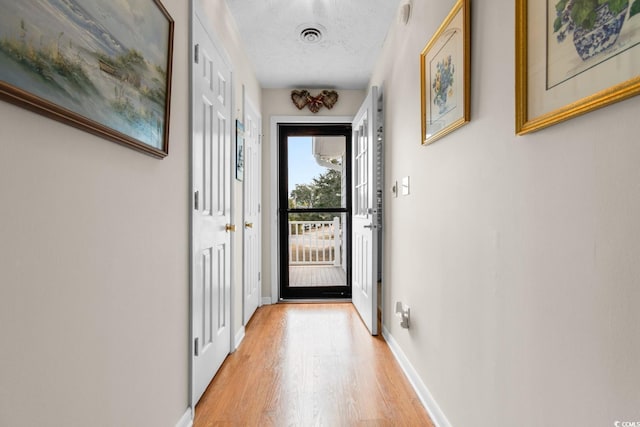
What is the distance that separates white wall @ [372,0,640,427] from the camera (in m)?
0.69

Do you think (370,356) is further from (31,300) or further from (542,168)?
(31,300)

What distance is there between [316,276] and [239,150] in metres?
2.45

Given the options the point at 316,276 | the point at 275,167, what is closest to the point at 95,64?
the point at 275,167

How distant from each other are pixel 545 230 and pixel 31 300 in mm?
1244

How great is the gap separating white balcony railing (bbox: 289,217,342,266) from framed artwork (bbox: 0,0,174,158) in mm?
3418

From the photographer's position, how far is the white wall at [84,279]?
0.70m

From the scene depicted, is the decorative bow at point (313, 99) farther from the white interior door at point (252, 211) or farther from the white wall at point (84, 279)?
the white wall at point (84, 279)

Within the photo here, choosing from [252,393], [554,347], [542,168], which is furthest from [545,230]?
[252,393]

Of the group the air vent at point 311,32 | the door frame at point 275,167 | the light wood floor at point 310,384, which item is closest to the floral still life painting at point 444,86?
the air vent at point 311,32

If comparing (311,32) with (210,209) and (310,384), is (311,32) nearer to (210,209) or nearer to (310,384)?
(210,209)

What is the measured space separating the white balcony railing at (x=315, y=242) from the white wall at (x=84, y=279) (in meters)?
3.24

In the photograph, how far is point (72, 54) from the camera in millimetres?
812

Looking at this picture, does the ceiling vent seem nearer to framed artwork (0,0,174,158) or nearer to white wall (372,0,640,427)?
white wall (372,0,640,427)

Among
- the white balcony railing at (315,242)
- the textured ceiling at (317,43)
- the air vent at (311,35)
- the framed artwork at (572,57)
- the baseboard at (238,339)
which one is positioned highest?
the textured ceiling at (317,43)
